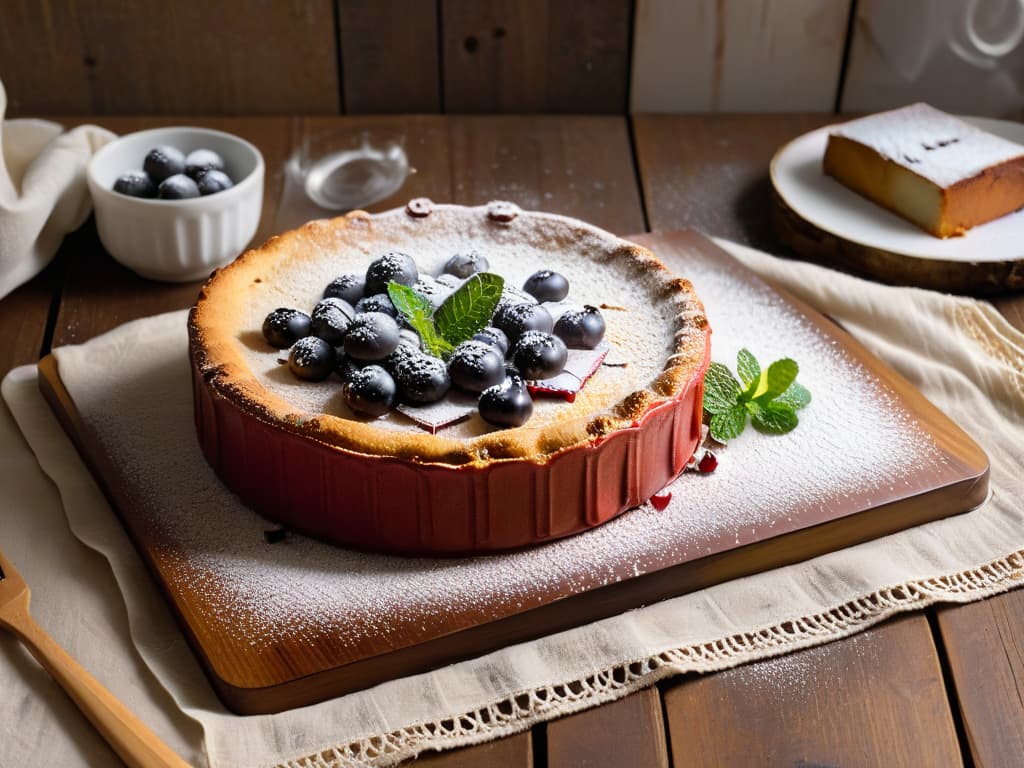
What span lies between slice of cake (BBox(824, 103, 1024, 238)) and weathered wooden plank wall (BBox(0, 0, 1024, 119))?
1.38 ft

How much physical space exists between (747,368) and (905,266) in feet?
1.70

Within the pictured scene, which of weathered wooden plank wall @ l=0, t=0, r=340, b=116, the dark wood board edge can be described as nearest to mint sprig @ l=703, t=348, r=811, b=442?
the dark wood board edge

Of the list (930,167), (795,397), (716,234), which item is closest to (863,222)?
(930,167)

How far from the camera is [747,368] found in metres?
1.69

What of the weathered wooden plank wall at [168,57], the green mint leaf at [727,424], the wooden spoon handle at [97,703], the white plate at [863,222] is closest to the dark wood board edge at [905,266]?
the white plate at [863,222]

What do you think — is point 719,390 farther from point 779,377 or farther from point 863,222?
point 863,222

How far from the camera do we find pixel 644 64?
2693 mm

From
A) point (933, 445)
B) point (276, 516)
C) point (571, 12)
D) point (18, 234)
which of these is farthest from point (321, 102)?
point (933, 445)

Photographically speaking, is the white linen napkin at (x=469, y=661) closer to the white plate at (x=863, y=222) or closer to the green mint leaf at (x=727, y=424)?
the green mint leaf at (x=727, y=424)

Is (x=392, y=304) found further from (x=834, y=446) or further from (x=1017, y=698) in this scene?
(x=1017, y=698)

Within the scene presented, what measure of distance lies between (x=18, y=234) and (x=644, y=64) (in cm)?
137

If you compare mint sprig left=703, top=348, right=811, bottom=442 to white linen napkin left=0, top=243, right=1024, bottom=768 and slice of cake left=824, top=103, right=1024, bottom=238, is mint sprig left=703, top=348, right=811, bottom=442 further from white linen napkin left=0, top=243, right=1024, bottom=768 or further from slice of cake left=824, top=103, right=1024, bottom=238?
slice of cake left=824, top=103, right=1024, bottom=238

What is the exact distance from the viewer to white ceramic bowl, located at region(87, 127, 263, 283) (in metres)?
1.96

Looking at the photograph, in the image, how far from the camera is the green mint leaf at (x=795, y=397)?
1.66m
